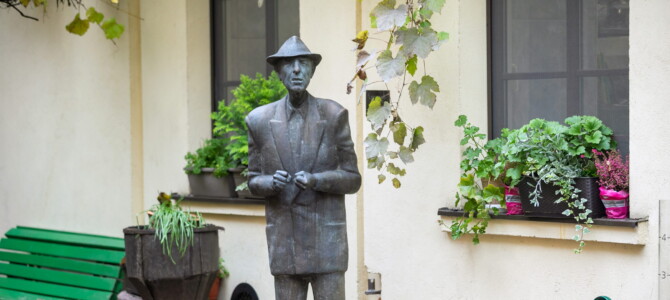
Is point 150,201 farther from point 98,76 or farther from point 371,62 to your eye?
point 371,62

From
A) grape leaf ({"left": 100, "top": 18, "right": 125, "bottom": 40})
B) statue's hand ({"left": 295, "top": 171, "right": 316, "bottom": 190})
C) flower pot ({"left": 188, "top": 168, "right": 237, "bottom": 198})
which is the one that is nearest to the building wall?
flower pot ({"left": 188, "top": 168, "right": 237, "bottom": 198})

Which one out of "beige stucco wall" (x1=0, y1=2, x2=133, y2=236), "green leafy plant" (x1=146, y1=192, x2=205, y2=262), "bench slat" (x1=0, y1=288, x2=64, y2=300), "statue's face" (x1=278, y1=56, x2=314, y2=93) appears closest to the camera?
"statue's face" (x1=278, y1=56, x2=314, y2=93)

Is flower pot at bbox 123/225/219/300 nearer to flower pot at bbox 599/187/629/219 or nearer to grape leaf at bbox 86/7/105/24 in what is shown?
grape leaf at bbox 86/7/105/24

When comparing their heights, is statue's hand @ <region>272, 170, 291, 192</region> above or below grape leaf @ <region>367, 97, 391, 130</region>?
below

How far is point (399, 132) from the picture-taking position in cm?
740

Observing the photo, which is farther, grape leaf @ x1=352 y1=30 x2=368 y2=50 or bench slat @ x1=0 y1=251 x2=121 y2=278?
bench slat @ x1=0 y1=251 x2=121 y2=278

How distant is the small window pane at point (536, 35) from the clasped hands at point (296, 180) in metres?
2.20

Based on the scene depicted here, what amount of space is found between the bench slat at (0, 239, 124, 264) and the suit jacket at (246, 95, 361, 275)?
3480 mm

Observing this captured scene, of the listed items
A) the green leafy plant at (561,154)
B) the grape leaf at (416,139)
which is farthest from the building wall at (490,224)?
the grape leaf at (416,139)

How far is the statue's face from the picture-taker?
20.3 feet

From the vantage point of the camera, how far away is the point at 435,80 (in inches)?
303

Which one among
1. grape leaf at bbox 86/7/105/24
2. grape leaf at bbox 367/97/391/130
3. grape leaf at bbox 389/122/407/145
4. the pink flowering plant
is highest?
grape leaf at bbox 86/7/105/24

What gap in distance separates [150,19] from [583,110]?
3940 mm

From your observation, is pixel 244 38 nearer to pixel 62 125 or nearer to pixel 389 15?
pixel 62 125
